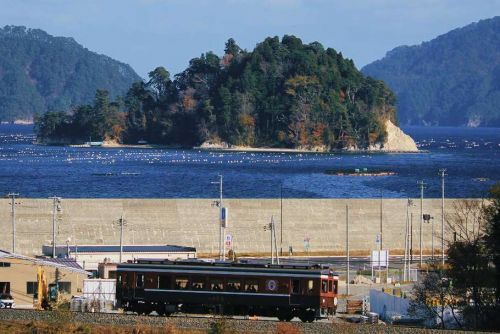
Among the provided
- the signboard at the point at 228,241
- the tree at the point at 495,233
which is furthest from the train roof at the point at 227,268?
the signboard at the point at 228,241

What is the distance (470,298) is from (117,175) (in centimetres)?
13112

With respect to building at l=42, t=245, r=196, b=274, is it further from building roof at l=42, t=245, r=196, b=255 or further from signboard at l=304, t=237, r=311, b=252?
signboard at l=304, t=237, r=311, b=252

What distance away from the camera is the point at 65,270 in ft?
154

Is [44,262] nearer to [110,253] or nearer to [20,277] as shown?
[20,277]

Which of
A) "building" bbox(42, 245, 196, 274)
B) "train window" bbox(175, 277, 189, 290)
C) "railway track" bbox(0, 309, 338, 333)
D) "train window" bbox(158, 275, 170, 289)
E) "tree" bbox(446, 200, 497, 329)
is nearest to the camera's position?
"railway track" bbox(0, 309, 338, 333)

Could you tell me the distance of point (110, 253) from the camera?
62438mm

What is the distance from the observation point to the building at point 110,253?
199 ft

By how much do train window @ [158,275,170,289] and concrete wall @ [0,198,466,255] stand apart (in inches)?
1331

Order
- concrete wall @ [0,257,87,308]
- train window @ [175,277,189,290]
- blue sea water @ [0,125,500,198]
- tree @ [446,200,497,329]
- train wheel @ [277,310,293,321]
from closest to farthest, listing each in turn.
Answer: train wheel @ [277,310,293,321]
train window @ [175,277,189,290]
tree @ [446,200,497,329]
concrete wall @ [0,257,87,308]
blue sea water @ [0,125,500,198]

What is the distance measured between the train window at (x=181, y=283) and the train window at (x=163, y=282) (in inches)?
10.6

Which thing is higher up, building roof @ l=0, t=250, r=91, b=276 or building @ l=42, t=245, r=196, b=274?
building roof @ l=0, t=250, r=91, b=276

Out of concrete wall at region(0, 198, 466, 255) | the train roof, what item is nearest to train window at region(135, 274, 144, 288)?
the train roof

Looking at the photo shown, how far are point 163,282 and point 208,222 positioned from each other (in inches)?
1593

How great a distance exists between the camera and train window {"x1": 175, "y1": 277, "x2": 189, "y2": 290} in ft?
123
